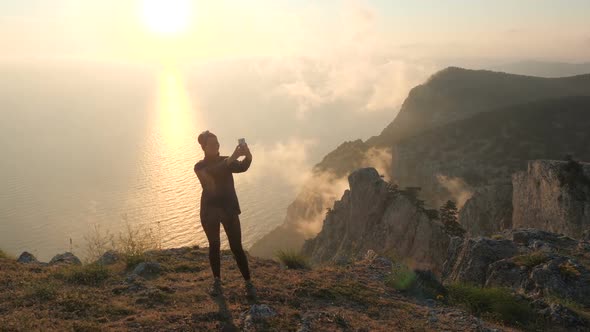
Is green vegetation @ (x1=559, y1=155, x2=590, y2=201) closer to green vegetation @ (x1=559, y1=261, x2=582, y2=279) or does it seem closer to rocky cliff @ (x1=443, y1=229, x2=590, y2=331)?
rocky cliff @ (x1=443, y1=229, x2=590, y2=331)

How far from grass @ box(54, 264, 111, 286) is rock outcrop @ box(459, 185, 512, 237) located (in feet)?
141

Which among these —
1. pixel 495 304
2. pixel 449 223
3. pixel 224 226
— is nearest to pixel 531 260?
pixel 495 304

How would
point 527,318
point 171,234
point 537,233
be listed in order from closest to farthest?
point 527,318, point 537,233, point 171,234

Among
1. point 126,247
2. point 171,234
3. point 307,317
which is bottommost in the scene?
point 171,234

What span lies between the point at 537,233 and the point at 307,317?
13017 mm

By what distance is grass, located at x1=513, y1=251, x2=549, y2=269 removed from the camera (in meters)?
11.2

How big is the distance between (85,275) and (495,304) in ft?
29.4

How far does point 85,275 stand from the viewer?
8.75 meters

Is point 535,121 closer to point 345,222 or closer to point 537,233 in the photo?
point 345,222

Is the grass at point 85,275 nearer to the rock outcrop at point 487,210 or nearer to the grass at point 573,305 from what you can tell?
the grass at point 573,305

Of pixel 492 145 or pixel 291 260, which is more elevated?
pixel 291 260

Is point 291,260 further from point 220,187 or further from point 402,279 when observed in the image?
point 220,187

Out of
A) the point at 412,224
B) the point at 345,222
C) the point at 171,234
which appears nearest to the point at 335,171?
the point at 171,234

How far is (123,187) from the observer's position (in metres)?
135
